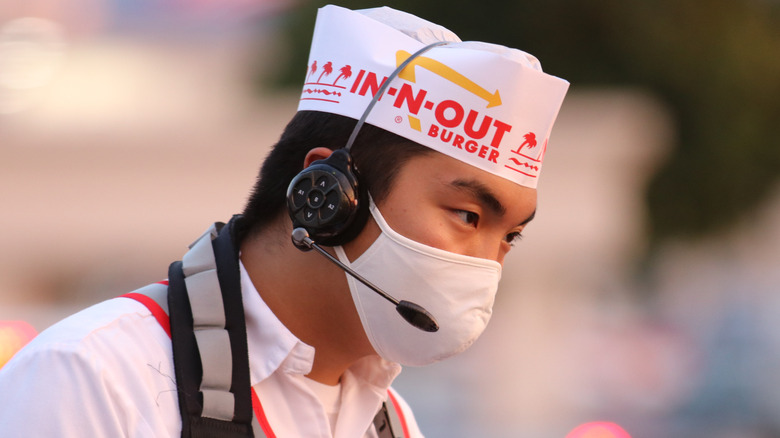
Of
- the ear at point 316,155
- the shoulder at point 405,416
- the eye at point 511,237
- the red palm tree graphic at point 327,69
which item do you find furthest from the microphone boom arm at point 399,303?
the shoulder at point 405,416

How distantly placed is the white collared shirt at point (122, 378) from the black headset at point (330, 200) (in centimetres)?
21

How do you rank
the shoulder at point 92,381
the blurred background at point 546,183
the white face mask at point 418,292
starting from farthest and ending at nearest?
the blurred background at point 546,183
the white face mask at point 418,292
the shoulder at point 92,381

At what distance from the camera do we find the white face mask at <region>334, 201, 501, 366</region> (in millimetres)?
2439

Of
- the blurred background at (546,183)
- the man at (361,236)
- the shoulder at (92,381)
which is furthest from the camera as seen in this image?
the blurred background at (546,183)

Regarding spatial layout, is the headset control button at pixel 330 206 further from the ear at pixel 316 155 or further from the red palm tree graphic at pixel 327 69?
the red palm tree graphic at pixel 327 69

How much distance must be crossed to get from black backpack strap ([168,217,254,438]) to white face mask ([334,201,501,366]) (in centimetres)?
29

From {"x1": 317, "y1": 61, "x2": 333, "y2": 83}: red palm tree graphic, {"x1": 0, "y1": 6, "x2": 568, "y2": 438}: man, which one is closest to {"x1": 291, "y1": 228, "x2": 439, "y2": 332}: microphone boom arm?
{"x1": 0, "y1": 6, "x2": 568, "y2": 438}: man

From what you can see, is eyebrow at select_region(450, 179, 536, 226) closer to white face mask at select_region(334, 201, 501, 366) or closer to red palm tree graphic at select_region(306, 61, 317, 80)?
white face mask at select_region(334, 201, 501, 366)

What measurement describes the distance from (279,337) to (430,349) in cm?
37

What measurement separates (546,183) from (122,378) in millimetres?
14119

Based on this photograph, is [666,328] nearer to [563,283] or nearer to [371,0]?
[563,283]

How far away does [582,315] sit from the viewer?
15.7 m

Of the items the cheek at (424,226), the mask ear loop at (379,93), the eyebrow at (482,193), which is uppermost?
the mask ear loop at (379,93)

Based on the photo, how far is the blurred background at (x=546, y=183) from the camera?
12.8 metres
